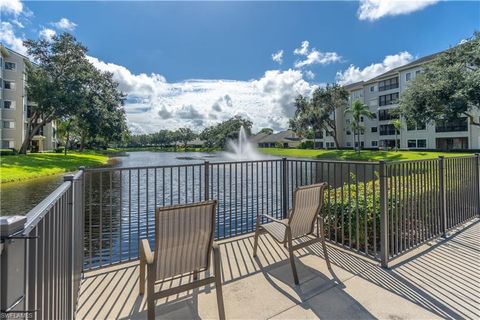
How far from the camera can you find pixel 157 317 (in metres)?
2.35

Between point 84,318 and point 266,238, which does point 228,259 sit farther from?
point 84,318

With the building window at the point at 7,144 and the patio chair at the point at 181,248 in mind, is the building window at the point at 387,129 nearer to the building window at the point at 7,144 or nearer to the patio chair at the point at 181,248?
the patio chair at the point at 181,248

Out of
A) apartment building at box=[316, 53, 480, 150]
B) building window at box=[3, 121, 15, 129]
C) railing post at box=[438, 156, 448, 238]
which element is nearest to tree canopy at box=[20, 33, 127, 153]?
building window at box=[3, 121, 15, 129]

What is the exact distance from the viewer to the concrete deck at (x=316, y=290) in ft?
7.89

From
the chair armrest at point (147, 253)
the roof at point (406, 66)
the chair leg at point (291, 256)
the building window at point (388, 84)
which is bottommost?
the chair leg at point (291, 256)

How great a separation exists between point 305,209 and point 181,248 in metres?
1.52

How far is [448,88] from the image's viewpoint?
626 inches

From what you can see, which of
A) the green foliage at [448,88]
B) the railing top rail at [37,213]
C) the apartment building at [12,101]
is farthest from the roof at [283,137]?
the railing top rail at [37,213]

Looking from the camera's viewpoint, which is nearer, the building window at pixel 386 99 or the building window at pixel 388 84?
the building window at pixel 388 84

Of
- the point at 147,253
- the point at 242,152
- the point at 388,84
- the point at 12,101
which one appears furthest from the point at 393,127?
the point at 12,101

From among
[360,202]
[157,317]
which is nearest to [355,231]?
[360,202]

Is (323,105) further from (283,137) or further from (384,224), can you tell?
(384,224)

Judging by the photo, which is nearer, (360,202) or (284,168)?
(360,202)

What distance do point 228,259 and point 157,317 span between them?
4.29ft
